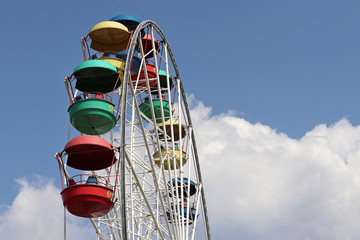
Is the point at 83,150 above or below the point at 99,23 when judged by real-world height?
below

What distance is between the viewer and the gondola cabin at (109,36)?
22956 millimetres

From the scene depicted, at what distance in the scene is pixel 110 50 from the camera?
79.2 ft

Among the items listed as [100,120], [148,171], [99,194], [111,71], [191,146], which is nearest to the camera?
[99,194]

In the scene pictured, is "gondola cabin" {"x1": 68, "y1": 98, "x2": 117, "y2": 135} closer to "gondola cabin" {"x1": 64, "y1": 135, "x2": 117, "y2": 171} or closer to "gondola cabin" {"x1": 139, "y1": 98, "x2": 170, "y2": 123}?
"gondola cabin" {"x1": 64, "y1": 135, "x2": 117, "y2": 171}

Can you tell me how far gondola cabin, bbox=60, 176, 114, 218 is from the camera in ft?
54.6

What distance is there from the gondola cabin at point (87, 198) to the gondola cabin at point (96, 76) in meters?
3.71

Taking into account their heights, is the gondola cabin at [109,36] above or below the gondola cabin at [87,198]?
above

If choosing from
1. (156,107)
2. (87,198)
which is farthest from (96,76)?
(156,107)

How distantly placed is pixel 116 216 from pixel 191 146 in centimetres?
468

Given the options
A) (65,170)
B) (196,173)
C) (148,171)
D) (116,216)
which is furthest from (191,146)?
(65,170)

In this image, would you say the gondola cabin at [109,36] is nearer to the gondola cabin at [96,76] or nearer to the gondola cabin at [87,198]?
the gondola cabin at [96,76]

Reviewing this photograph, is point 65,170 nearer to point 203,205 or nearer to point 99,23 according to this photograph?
point 99,23

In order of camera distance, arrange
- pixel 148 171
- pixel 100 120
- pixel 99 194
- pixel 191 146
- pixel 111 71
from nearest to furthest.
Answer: pixel 99 194 < pixel 100 120 < pixel 111 71 < pixel 148 171 < pixel 191 146

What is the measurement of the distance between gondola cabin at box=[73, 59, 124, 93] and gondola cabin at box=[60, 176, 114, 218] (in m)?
3.71
